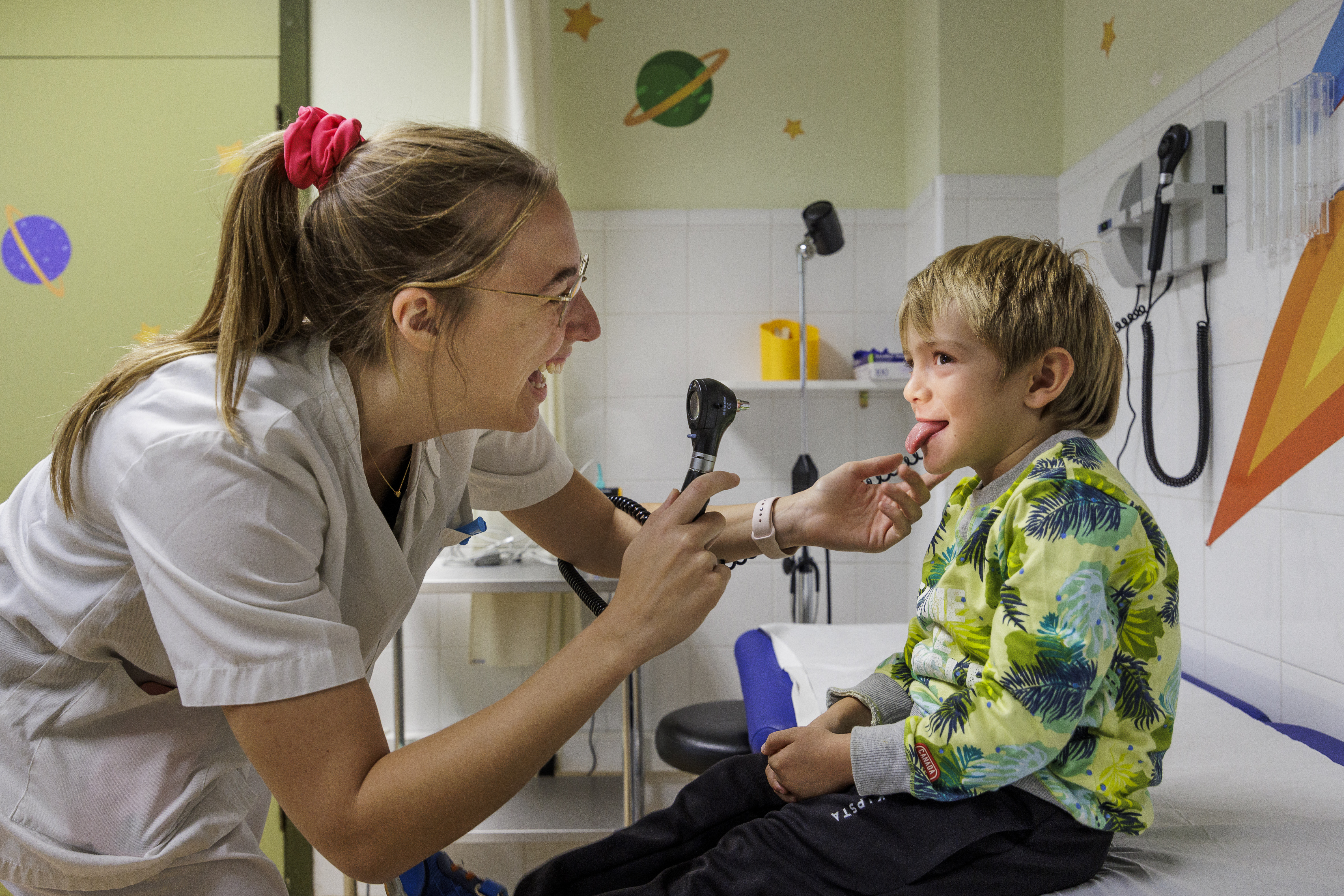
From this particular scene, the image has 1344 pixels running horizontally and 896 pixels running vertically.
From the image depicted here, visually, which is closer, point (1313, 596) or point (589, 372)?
point (1313, 596)

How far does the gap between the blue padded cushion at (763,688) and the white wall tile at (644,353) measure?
112cm

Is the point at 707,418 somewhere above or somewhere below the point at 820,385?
below

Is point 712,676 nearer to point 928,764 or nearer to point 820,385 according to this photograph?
point 820,385

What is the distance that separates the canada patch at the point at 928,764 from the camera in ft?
3.01

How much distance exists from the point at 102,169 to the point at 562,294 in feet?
7.80

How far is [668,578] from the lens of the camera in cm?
86

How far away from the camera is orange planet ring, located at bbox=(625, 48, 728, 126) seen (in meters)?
2.91

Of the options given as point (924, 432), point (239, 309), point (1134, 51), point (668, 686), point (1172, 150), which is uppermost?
point (1134, 51)

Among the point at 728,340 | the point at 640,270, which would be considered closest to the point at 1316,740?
the point at 728,340

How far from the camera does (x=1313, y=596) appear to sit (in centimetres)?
144

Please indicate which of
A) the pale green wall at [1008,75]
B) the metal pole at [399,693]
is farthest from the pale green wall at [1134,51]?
the metal pole at [399,693]

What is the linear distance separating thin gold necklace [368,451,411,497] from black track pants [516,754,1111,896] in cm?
46

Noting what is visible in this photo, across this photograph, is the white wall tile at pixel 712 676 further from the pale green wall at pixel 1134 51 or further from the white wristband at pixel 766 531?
the pale green wall at pixel 1134 51

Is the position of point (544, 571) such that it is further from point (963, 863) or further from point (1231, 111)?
point (1231, 111)
